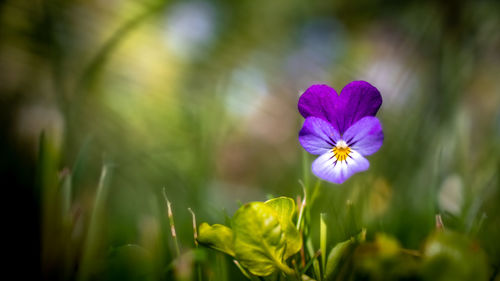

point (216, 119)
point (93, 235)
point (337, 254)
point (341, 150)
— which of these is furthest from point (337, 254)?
point (216, 119)

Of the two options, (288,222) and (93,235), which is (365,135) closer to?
(288,222)

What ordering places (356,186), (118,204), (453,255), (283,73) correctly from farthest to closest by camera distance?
(283,73) < (118,204) < (356,186) < (453,255)

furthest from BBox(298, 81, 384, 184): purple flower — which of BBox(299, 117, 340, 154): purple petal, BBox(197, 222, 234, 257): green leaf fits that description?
BBox(197, 222, 234, 257): green leaf

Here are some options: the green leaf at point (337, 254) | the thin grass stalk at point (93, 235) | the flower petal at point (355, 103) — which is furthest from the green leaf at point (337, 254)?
the thin grass stalk at point (93, 235)

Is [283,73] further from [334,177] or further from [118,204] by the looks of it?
[334,177]

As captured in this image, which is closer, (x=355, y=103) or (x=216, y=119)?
(x=355, y=103)

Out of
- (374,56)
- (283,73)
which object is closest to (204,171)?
(283,73)

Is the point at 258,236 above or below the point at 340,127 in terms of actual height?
below
